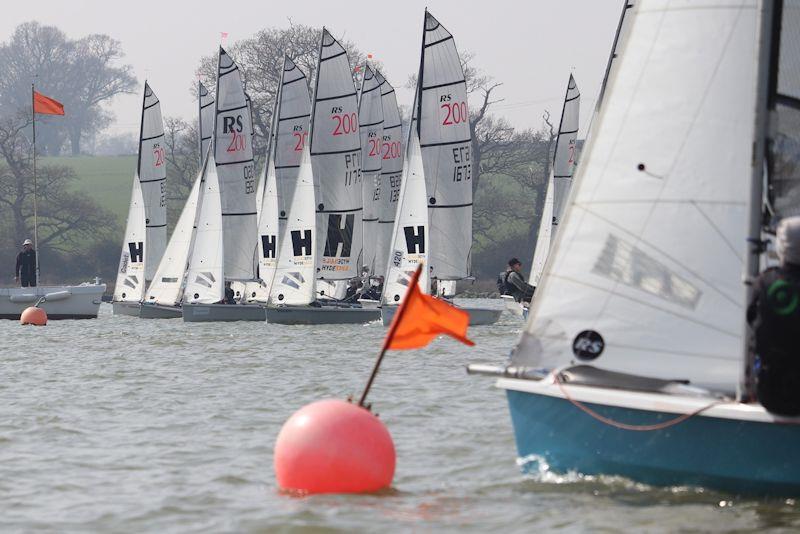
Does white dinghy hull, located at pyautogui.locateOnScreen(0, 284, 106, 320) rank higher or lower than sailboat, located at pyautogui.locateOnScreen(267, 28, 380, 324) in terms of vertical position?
lower

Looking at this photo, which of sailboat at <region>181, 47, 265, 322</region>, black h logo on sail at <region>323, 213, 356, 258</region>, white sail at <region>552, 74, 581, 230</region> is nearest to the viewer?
black h logo on sail at <region>323, 213, 356, 258</region>

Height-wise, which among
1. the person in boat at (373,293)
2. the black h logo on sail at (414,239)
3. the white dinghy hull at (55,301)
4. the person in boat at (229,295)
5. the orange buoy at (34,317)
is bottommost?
the orange buoy at (34,317)

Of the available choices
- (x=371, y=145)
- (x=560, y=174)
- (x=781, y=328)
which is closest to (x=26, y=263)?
(x=371, y=145)

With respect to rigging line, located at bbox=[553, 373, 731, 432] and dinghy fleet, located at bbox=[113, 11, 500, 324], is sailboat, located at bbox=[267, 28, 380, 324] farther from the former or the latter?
rigging line, located at bbox=[553, 373, 731, 432]

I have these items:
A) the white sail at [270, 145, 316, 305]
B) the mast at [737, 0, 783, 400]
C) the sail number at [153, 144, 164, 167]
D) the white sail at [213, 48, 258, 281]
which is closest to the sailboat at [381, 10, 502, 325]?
the white sail at [270, 145, 316, 305]

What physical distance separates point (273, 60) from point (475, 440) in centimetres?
5031

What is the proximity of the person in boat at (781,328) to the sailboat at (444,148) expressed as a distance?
888 inches

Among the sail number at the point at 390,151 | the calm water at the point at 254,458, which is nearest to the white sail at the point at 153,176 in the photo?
the sail number at the point at 390,151

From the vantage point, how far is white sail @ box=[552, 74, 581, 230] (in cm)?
3716

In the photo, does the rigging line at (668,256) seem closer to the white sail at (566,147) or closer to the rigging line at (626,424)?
the rigging line at (626,424)

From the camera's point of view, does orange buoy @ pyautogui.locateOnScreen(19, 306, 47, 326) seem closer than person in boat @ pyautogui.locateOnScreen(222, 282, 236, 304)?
Yes

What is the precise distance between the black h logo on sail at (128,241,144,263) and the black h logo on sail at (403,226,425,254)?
10.9 m

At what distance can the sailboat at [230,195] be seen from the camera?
33.4 meters

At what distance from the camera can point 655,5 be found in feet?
31.0
